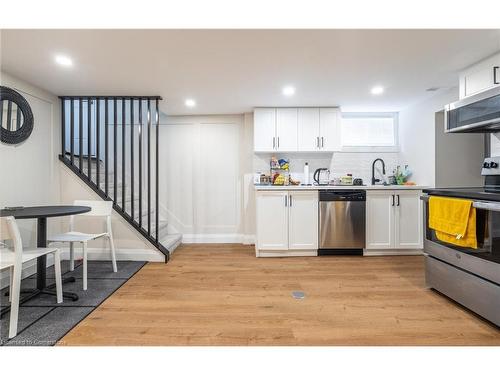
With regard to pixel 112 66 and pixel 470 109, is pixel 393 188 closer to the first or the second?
pixel 470 109

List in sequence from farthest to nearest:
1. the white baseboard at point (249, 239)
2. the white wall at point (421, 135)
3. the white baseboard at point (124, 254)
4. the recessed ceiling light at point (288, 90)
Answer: the white baseboard at point (249, 239)
the white baseboard at point (124, 254)
the white wall at point (421, 135)
the recessed ceiling light at point (288, 90)

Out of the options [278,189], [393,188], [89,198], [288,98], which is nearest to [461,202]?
[393,188]

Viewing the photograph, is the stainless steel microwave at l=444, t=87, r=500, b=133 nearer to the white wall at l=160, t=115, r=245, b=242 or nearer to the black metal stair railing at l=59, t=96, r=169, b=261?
the white wall at l=160, t=115, r=245, b=242

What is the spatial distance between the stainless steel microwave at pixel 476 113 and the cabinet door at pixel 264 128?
84.4 inches

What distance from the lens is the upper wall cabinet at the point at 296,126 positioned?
4043mm

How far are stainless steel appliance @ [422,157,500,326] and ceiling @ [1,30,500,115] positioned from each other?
3.77ft

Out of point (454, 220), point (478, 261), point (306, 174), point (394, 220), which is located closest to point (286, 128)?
point (306, 174)

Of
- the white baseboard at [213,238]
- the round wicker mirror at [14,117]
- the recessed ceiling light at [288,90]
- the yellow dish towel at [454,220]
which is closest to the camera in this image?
the yellow dish towel at [454,220]

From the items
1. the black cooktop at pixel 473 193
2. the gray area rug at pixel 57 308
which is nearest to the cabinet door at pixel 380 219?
the black cooktop at pixel 473 193

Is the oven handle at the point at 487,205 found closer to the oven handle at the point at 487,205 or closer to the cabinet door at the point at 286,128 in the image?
the oven handle at the point at 487,205

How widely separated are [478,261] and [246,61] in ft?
8.11

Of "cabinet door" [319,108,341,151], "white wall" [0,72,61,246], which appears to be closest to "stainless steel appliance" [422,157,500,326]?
"cabinet door" [319,108,341,151]

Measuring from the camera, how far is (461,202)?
81.4 inches

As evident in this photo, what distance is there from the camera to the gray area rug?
70.8 inches
